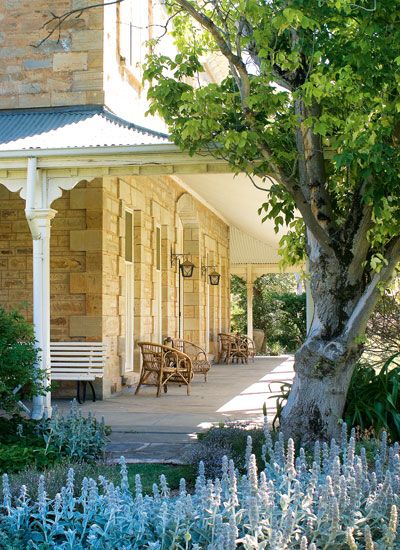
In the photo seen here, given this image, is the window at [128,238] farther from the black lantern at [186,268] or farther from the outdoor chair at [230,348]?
the outdoor chair at [230,348]

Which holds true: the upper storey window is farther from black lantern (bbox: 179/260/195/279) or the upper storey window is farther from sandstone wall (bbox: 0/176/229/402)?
black lantern (bbox: 179/260/195/279)

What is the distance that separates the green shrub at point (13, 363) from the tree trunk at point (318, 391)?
7.39 feet

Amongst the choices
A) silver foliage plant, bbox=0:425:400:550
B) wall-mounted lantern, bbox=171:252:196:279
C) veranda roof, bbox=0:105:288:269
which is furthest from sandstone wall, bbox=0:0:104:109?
silver foliage plant, bbox=0:425:400:550

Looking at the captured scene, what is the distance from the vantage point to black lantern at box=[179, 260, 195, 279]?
15173 millimetres

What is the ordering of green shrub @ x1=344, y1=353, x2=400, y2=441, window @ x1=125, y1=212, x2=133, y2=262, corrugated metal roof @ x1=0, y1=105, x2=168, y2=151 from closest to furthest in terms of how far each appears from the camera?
green shrub @ x1=344, y1=353, x2=400, y2=441, corrugated metal roof @ x1=0, y1=105, x2=168, y2=151, window @ x1=125, y1=212, x2=133, y2=262

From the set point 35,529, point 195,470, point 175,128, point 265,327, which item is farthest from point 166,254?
point 265,327

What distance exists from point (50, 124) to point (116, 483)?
20.2 ft

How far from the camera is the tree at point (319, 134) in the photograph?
5.42m

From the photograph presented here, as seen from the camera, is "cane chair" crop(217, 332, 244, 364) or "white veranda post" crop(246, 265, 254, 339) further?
"white veranda post" crop(246, 265, 254, 339)

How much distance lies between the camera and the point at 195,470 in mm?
5766

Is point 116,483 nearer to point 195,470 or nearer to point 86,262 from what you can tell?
point 195,470

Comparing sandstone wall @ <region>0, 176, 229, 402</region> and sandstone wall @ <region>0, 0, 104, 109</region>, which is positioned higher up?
sandstone wall @ <region>0, 0, 104, 109</region>

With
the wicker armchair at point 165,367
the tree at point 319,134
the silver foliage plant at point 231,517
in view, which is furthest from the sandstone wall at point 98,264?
the silver foliage plant at point 231,517

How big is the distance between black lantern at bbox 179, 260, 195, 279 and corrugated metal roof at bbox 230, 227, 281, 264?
7.76 meters
